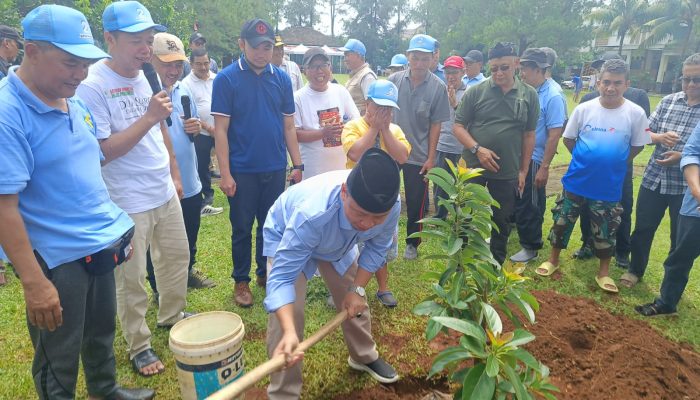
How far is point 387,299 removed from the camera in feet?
12.7

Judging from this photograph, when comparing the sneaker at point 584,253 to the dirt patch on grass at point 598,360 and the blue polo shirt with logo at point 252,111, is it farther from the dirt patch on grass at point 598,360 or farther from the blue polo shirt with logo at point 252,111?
the blue polo shirt with logo at point 252,111

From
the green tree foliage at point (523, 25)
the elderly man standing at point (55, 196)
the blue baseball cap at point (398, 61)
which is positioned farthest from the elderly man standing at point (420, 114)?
the green tree foliage at point (523, 25)

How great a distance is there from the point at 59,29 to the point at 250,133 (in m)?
1.77

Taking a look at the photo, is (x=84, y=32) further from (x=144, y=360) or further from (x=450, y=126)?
(x=450, y=126)

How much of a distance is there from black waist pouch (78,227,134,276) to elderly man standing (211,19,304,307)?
130 cm

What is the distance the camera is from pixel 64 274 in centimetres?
206

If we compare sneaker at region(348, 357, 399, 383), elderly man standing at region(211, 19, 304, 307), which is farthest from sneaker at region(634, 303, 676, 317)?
elderly man standing at region(211, 19, 304, 307)

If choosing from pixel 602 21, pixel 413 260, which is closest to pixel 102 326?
pixel 413 260

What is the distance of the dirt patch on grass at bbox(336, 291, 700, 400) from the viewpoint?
→ 287cm

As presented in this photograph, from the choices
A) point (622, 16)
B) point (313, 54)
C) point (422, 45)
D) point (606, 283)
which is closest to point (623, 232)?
point (606, 283)

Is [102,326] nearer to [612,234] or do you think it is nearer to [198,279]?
[198,279]

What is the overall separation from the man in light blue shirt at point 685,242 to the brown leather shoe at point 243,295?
3335mm

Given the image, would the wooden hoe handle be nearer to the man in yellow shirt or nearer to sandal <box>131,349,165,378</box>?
sandal <box>131,349,165,378</box>

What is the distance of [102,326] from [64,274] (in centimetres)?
50
